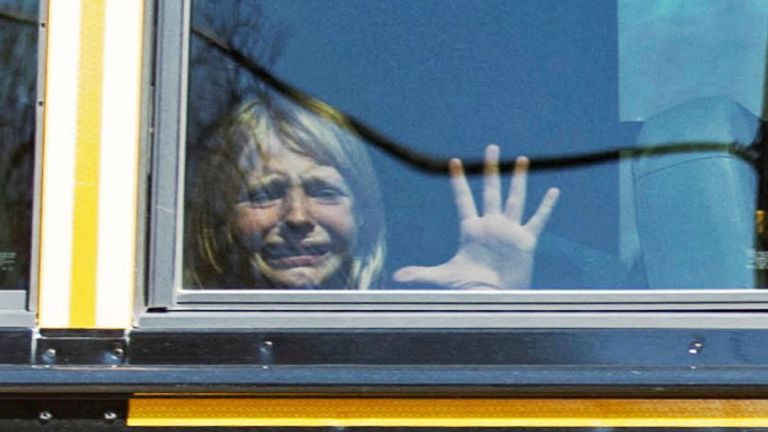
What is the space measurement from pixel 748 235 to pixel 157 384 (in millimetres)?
725

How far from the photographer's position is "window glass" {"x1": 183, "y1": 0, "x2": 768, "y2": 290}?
5.33 ft

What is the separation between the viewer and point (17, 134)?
1.59 meters

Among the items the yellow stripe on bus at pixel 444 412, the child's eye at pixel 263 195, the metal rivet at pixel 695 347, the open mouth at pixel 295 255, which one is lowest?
the yellow stripe on bus at pixel 444 412

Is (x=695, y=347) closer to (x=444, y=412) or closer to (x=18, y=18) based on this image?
(x=444, y=412)

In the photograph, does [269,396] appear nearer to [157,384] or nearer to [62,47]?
[157,384]

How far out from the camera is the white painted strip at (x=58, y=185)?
1.54 metres

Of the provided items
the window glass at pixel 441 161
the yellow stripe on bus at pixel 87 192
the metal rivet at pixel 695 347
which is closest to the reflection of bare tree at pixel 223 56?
Answer: the window glass at pixel 441 161

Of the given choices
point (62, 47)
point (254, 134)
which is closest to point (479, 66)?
point (254, 134)

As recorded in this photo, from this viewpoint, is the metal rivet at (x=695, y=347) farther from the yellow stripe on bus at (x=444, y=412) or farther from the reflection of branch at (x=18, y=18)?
the reflection of branch at (x=18, y=18)

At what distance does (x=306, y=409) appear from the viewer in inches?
60.6

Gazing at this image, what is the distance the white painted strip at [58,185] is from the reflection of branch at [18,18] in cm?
6

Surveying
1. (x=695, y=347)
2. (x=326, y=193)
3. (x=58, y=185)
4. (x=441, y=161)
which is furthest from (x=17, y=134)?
(x=695, y=347)

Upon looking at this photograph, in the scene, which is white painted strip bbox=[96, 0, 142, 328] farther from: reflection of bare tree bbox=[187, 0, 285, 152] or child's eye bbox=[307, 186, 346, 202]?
child's eye bbox=[307, 186, 346, 202]

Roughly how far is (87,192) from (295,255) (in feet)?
0.85
